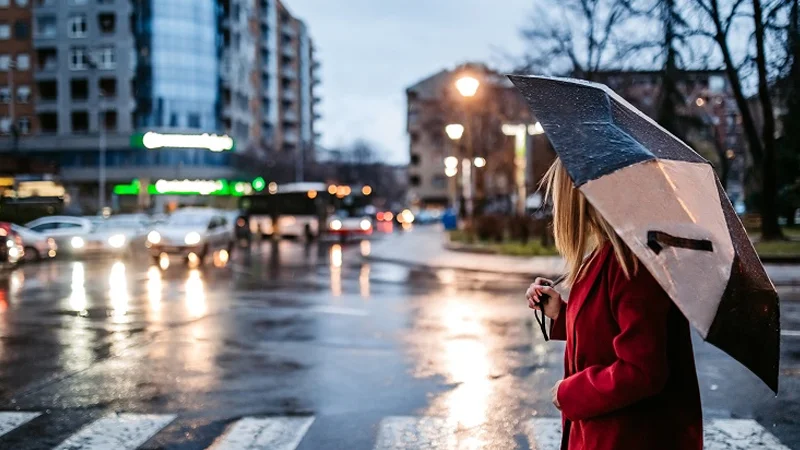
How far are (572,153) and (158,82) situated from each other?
79.0 m

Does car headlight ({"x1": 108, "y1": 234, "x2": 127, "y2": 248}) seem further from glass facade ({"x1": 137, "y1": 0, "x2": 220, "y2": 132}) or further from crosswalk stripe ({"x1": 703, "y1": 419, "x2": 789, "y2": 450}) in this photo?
glass facade ({"x1": 137, "y1": 0, "x2": 220, "y2": 132})

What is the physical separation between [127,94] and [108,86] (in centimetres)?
226

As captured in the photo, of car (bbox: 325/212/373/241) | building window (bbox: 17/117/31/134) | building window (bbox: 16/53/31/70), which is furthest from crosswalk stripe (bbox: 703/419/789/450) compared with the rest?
building window (bbox: 16/53/31/70)

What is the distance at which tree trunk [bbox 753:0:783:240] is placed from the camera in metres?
24.6

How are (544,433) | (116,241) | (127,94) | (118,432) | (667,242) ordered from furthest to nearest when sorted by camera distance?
(127,94), (116,241), (118,432), (544,433), (667,242)

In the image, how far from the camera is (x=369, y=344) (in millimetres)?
10406

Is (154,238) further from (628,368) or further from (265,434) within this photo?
(628,368)

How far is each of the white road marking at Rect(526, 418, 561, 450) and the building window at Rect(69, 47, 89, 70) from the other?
76.6 metres

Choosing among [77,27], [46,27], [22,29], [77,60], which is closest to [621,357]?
[77,60]

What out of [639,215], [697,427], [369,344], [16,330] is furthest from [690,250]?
[16,330]

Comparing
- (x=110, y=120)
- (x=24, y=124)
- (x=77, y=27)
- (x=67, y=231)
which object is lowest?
(x=67, y=231)

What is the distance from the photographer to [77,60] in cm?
7631

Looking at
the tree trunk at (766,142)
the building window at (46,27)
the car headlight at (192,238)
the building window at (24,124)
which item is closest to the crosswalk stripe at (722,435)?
the tree trunk at (766,142)

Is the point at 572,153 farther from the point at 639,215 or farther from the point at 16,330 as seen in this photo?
the point at 16,330
